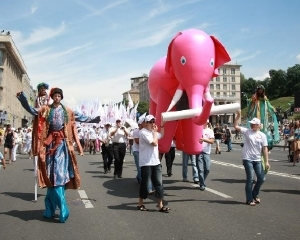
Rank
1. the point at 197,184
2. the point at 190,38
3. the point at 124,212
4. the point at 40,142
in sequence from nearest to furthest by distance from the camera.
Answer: the point at 40,142 → the point at 124,212 → the point at 190,38 → the point at 197,184

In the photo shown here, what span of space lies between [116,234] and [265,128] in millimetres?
5731

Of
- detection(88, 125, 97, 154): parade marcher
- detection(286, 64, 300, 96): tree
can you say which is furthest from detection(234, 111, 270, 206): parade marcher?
detection(286, 64, 300, 96): tree

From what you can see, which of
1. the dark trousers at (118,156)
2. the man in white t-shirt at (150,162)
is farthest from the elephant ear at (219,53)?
the dark trousers at (118,156)

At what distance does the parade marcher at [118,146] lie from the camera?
470 inches

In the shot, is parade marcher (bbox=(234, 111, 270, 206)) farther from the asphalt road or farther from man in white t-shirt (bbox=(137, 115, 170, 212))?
man in white t-shirt (bbox=(137, 115, 170, 212))

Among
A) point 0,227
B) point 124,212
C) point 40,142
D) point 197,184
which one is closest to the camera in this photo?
point 0,227

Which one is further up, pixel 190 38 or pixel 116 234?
pixel 190 38

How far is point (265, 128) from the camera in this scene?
33.2 ft

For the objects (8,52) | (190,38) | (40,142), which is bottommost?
(40,142)

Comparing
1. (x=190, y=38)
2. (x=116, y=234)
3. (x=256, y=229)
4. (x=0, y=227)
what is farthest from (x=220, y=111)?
(x=0, y=227)

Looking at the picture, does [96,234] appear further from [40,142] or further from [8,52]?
[8,52]

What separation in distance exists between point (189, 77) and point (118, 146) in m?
4.58

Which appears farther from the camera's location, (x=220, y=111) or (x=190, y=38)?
(x=190, y=38)

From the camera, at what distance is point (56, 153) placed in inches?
251
